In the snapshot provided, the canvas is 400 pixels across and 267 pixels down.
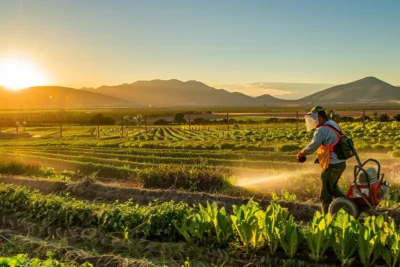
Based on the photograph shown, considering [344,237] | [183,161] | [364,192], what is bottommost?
[183,161]

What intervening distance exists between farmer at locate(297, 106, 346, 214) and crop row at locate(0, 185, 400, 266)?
926 mm

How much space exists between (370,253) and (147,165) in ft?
47.4

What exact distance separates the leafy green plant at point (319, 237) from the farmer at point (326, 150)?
5.76 feet

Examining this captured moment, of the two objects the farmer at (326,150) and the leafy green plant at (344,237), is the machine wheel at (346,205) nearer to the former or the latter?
the farmer at (326,150)

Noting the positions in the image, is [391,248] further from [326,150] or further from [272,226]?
[326,150]

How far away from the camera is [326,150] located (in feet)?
25.3

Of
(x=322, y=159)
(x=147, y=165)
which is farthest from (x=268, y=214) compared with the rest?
(x=147, y=165)

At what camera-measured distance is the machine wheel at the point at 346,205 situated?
293 inches

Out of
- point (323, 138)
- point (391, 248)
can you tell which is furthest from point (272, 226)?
point (323, 138)

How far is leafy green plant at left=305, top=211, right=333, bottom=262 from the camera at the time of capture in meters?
5.94

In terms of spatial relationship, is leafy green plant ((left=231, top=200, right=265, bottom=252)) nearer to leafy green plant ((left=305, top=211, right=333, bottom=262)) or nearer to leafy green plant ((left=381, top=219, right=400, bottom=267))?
leafy green plant ((left=305, top=211, right=333, bottom=262))

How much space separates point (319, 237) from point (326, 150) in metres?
2.13

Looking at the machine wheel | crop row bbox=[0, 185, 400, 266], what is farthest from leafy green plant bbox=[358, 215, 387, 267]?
the machine wheel

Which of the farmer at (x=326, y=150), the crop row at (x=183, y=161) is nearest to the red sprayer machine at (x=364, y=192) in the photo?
the farmer at (x=326, y=150)
